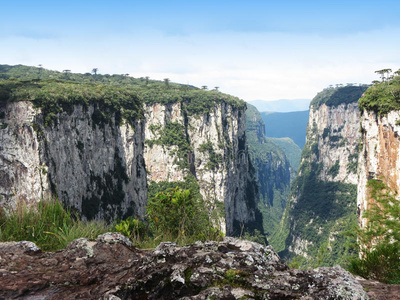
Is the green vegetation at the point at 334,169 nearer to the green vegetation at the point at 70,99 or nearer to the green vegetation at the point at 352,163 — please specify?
the green vegetation at the point at 352,163

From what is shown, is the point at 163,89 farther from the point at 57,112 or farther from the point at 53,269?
the point at 53,269

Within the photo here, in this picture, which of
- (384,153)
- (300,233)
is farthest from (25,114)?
(300,233)

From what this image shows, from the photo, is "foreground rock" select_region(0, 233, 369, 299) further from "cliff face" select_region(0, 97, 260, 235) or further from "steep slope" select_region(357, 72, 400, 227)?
"steep slope" select_region(357, 72, 400, 227)

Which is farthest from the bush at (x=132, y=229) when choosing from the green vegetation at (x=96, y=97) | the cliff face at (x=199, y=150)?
the cliff face at (x=199, y=150)

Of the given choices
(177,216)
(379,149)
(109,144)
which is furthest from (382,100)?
(177,216)

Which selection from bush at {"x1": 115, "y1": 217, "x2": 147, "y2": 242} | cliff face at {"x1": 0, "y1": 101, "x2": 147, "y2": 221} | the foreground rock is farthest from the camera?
cliff face at {"x1": 0, "y1": 101, "x2": 147, "y2": 221}

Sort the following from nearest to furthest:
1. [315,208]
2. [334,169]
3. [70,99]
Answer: [70,99] → [315,208] → [334,169]

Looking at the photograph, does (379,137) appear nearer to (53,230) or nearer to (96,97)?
(96,97)

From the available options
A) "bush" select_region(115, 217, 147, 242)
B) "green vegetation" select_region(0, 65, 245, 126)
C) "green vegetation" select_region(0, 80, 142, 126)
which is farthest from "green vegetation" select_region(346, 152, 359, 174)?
"bush" select_region(115, 217, 147, 242)
